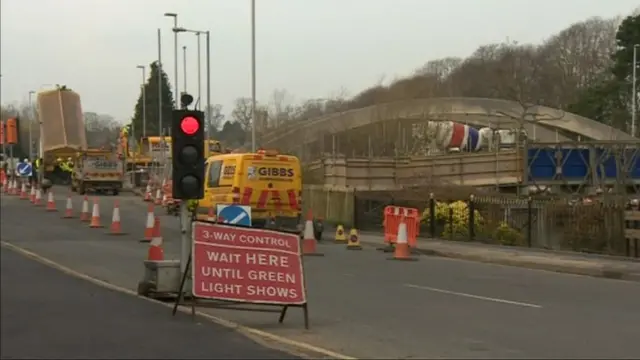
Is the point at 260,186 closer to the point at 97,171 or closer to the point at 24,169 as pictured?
the point at 24,169

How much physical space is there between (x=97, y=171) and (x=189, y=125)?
4028 cm

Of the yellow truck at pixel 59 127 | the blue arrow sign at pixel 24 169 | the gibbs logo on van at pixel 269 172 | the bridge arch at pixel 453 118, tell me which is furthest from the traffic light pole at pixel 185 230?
the bridge arch at pixel 453 118

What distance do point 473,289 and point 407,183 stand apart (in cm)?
2285

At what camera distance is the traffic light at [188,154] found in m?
Result: 11.5

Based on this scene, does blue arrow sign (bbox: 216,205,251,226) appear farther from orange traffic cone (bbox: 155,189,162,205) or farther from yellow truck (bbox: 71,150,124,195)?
yellow truck (bbox: 71,150,124,195)

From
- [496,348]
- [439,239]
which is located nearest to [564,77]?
[439,239]

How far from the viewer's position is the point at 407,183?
37531mm

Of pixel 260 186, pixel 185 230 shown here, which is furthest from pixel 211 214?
pixel 185 230

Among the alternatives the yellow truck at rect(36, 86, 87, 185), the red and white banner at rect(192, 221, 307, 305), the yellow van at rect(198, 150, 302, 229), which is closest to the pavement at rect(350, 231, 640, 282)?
the yellow van at rect(198, 150, 302, 229)

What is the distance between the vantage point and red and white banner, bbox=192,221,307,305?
1041 centimetres

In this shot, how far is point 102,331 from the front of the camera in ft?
31.8

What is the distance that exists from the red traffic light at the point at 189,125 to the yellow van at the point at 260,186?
12.3 m

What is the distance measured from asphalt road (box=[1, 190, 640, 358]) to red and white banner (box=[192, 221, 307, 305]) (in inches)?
16.3

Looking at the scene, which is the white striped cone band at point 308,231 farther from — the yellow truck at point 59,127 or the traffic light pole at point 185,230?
the yellow truck at point 59,127
